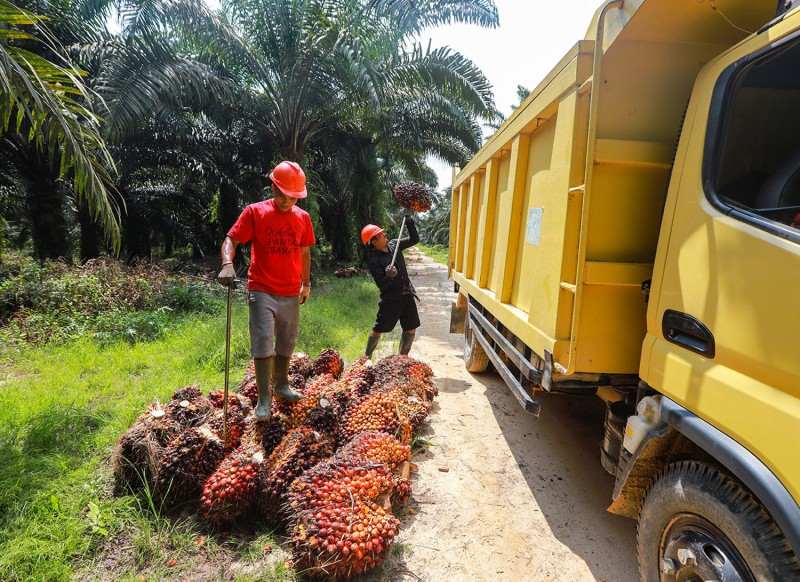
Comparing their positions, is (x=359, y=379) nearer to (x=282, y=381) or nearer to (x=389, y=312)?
(x=282, y=381)

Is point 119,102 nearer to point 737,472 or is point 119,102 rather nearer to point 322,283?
point 322,283

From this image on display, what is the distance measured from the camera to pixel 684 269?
5.39 ft

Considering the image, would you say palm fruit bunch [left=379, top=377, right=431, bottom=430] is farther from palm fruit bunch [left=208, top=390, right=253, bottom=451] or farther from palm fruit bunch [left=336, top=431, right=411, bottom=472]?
palm fruit bunch [left=208, top=390, right=253, bottom=451]

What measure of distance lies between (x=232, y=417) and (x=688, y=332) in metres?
2.65

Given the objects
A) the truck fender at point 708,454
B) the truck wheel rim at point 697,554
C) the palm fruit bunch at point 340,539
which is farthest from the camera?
the palm fruit bunch at point 340,539

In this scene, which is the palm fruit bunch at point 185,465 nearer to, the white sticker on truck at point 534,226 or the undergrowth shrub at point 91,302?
the white sticker on truck at point 534,226

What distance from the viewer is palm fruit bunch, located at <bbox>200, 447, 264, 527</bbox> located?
88.9 inches

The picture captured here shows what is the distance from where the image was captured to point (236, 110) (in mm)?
9203

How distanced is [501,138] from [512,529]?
2.84 metres

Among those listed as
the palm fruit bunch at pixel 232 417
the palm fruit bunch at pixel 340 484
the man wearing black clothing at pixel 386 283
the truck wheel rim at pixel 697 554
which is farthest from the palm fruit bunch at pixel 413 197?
the truck wheel rim at pixel 697 554

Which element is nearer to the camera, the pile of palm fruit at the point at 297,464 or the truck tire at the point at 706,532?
the truck tire at the point at 706,532

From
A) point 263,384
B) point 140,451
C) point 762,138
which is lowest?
point 140,451

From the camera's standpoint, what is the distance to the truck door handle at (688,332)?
1515mm

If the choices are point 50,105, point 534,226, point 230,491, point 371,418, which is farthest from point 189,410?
point 50,105
